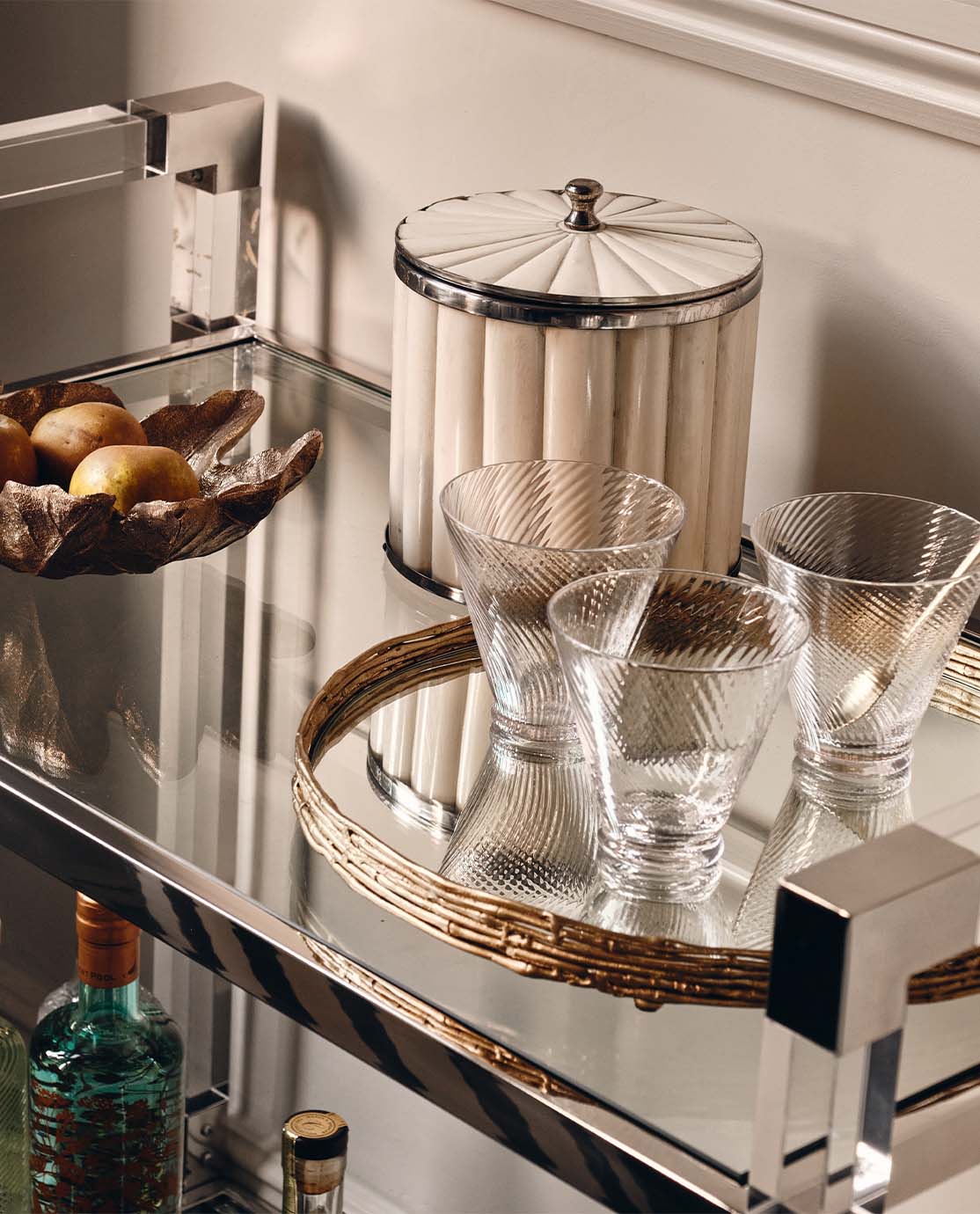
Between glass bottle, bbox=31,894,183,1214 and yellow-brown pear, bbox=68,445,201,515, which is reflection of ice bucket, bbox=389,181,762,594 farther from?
glass bottle, bbox=31,894,183,1214

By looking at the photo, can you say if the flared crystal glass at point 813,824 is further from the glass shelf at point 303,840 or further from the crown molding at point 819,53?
the crown molding at point 819,53

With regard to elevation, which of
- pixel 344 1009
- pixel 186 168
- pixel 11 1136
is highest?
pixel 186 168

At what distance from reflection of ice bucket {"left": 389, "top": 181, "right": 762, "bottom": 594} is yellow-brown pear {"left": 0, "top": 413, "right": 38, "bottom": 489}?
13cm

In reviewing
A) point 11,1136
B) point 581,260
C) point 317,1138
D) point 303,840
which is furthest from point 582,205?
point 11,1136

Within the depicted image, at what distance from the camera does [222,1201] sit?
0.95 metres

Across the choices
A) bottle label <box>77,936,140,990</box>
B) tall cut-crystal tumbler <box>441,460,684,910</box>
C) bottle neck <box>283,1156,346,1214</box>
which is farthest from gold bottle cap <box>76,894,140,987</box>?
tall cut-crystal tumbler <box>441,460,684,910</box>

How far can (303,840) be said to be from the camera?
488mm

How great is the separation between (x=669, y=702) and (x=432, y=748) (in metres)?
0.12

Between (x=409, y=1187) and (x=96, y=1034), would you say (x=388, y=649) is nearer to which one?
(x=96, y=1034)

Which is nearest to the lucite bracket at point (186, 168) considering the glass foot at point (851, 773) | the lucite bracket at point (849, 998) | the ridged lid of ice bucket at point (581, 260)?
the ridged lid of ice bucket at point (581, 260)

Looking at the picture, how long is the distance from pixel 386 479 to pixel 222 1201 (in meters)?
0.44

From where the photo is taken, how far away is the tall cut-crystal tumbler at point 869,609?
1.63ft

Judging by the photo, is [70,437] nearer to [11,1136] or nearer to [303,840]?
[303,840]

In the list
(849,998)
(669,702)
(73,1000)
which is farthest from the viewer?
(73,1000)
